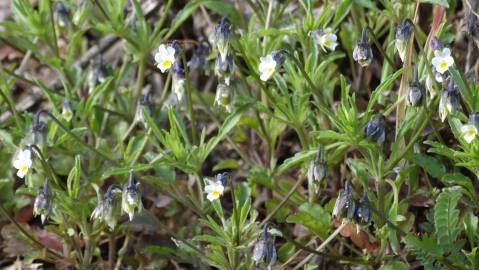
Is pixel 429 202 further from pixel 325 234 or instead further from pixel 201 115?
pixel 201 115

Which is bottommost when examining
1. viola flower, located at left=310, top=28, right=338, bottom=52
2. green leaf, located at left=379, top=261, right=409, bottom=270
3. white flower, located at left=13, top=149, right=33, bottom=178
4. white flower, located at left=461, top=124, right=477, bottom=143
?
green leaf, located at left=379, top=261, right=409, bottom=270

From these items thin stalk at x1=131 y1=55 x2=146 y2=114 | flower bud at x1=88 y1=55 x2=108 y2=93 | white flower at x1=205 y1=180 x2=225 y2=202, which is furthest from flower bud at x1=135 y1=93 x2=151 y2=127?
white flower at x1=205 y1=180 x2=225 y2=202

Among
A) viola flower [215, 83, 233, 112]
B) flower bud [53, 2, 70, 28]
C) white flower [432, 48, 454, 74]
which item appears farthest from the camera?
flower bud [53, 2, 70, 28]

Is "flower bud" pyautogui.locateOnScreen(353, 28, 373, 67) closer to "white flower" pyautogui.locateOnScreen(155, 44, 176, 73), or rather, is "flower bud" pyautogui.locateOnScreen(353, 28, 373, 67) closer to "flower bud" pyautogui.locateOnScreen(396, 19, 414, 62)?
"flower bud" pyautogui.locateOnScreen(396, 19, 414, 62)

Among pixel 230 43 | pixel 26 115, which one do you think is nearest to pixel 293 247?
pixel 230 43

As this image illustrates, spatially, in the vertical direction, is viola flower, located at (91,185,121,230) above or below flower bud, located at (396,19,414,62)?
below

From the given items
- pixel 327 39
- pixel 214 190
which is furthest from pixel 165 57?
pixel 327 39

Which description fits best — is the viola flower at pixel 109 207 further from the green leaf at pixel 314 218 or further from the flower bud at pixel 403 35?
the flower bud at pixel 403 35
